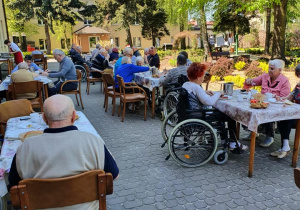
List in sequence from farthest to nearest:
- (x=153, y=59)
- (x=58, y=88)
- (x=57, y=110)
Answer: (x=153, y=59) → (x=58, y=88) → (x=57, y=110)

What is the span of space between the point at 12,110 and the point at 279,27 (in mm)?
12568

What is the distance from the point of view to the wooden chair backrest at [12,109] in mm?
3330

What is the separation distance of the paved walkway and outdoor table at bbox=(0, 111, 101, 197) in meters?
0.91

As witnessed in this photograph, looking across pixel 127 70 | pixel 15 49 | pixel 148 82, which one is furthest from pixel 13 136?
pixel 15 49

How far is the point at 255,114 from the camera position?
3203mm

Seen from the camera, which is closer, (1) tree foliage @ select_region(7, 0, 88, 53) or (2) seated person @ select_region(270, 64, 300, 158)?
(2) seated person @ select_region(270, 64, 300, 158)

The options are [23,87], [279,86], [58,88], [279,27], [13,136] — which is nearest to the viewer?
[13,136]

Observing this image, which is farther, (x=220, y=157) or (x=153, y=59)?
(x=153, y=59)

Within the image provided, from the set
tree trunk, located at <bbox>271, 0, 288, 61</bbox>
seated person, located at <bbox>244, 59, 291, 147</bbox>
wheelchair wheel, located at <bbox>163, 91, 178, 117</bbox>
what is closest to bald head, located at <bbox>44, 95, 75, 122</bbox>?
seated person, located at <bbox>244, 59, 291, 147</bbox>

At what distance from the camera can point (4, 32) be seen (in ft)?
50.9

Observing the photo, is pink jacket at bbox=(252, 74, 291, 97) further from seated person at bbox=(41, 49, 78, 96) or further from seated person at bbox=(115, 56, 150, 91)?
seated person at bbox=(41, 49, 78, 96)

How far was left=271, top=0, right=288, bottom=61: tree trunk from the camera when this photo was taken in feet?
40.8

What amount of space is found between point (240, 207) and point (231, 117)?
1217 mm

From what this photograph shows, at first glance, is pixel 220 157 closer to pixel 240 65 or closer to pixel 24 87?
pixel 24 87
